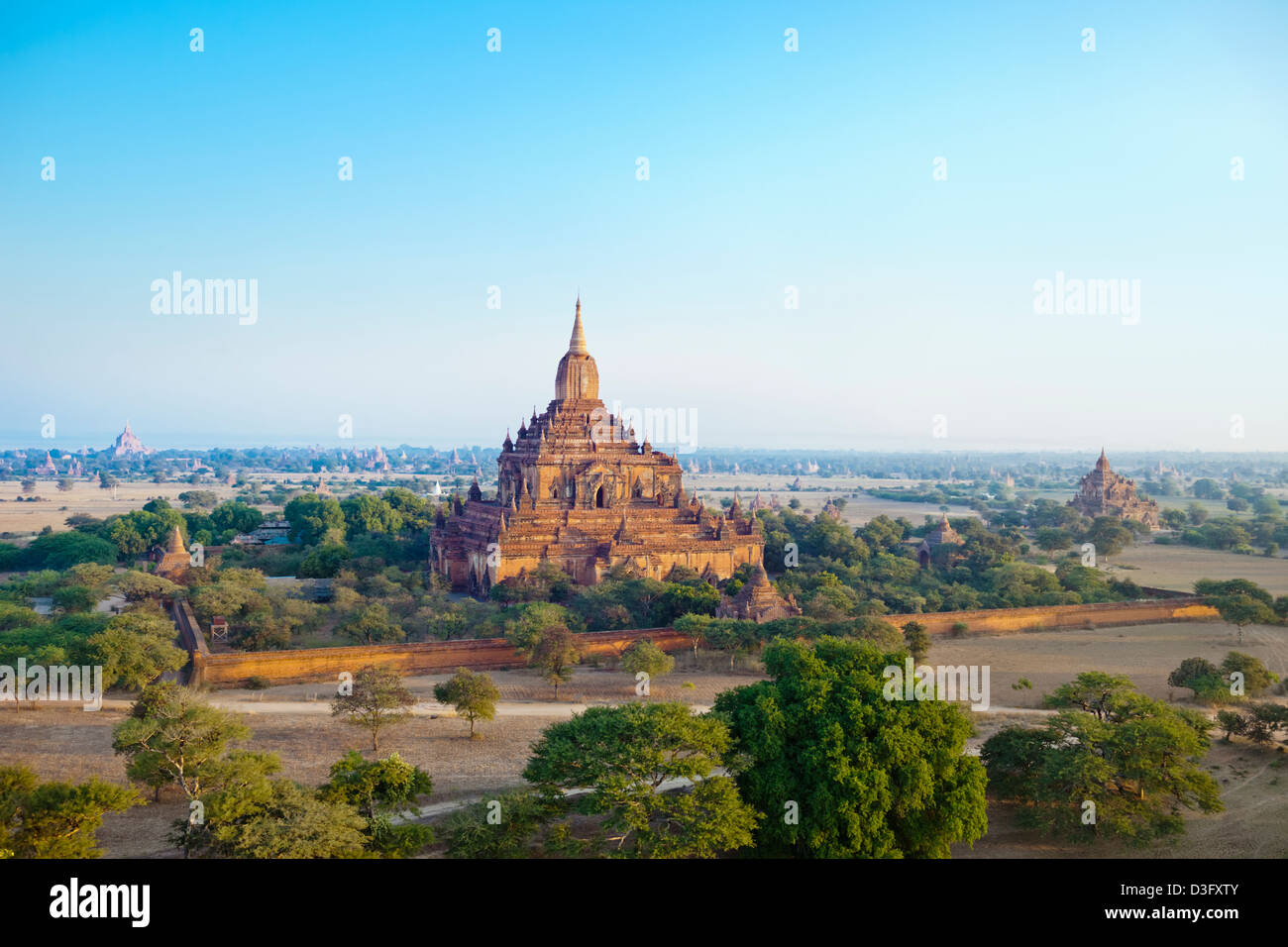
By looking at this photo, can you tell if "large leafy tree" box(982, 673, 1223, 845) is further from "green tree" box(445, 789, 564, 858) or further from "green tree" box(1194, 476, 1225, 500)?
"green tree" box(1194, 476, 1225, 500)

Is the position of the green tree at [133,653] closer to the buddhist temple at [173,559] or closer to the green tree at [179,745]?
the green tree at [179,745]

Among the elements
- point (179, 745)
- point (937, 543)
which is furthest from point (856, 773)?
point (937, 543)

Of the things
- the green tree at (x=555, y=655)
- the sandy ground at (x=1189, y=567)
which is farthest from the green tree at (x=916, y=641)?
the sandy ground at (x=1189, y=567)

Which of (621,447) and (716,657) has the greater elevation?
(621,447)

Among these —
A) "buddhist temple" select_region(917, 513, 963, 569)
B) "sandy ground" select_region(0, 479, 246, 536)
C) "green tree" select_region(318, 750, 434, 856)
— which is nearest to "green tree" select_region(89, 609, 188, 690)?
"green tree" select_region(318, 750, 434, 856)

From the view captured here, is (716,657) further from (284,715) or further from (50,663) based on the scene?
(50,663)

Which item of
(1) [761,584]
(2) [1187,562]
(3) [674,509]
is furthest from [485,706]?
(2) [1187,562]

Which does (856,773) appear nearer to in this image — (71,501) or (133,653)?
(133,653)
